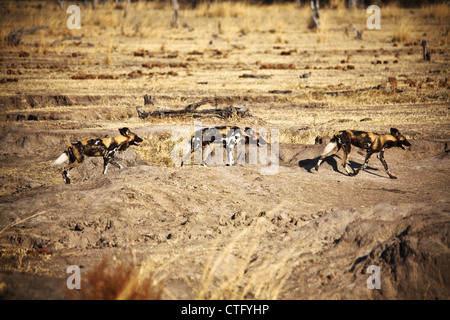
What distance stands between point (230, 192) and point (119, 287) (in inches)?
126

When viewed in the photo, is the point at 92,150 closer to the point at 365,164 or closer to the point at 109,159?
the point at 109,159

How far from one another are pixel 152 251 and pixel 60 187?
81.9 inches

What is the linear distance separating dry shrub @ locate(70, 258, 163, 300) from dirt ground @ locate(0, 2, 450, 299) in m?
0.06

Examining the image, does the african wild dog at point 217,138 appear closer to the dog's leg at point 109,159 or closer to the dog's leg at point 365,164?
the dog's leg at point 109,159

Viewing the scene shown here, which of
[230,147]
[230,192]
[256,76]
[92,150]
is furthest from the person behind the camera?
[256,76]

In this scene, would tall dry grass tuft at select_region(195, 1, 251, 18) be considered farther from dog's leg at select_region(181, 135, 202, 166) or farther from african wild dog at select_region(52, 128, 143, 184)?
african wild dog at select_region(52, 128, 143, 184)

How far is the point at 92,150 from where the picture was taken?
26.6 ft

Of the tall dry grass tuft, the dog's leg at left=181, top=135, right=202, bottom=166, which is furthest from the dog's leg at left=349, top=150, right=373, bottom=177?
the tall dry grass tuft

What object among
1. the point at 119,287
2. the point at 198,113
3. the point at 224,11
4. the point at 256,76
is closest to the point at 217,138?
the point at 198,113

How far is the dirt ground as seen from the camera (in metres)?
5.18

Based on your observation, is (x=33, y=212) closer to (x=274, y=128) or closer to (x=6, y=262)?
(x=6, y=262)

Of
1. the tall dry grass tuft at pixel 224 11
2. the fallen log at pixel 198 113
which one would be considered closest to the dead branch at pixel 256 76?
the fallen log at pixel 198 113

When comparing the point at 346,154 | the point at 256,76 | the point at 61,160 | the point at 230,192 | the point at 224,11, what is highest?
the point at 224,11

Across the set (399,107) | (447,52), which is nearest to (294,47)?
(447,52)
